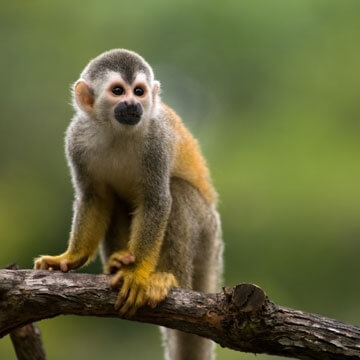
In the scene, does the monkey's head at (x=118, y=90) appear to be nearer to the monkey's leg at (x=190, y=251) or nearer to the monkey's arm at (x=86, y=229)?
the monkey's arm at (x=86, y=229)

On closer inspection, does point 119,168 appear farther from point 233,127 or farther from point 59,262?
point 233,127

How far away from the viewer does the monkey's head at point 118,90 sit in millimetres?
5805

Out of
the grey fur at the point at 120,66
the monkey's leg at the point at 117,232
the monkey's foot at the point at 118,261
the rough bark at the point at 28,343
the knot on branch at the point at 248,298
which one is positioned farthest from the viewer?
the monkey's leg at the point at 117,232

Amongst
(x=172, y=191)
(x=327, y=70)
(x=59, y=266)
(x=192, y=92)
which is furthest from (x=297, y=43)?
(x=59, y=266)

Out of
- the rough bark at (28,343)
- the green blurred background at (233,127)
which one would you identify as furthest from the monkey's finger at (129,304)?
the green blurred background at (233,127)

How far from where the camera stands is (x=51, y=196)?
33.0ft

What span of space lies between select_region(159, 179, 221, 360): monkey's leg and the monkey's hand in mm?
623

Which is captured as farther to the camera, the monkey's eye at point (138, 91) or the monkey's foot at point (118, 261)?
the monkey's eye at point (138, 91)

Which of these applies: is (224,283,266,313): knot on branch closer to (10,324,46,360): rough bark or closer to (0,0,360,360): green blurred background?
(10,324,46,360): rough bark

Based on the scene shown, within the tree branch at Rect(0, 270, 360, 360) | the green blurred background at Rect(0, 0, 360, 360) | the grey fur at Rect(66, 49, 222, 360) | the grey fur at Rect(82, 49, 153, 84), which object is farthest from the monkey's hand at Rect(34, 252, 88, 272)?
the green blurred background at Rect(0, 0, 360, 360)

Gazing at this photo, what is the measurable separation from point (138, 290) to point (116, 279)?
160mm

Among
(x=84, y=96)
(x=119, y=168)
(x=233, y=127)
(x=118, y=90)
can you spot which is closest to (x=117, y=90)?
(x=118, y=90)

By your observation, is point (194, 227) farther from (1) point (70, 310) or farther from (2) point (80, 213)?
(1) point (70, 310)

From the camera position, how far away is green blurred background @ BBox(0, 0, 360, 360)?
9180mm
